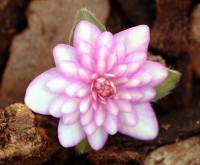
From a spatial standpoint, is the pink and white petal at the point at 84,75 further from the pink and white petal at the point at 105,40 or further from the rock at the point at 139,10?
the rock at the point at 139,10

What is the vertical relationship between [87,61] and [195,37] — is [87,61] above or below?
above

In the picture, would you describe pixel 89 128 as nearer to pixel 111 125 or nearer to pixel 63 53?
pixel 111 125

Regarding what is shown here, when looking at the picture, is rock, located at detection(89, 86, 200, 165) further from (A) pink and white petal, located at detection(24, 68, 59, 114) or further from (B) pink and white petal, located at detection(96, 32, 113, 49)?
(B) pink and white petal, located at detection(96, 32, 113, 49)

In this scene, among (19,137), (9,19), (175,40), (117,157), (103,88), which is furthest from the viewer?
(9,19)

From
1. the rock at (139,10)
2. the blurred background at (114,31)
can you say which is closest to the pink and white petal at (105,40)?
the blurred background at (114,31)

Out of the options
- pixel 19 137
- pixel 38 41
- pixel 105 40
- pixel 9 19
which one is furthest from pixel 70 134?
Answer: pixel 9 19

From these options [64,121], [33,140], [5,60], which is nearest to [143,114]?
[64,121]
